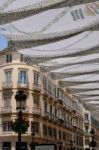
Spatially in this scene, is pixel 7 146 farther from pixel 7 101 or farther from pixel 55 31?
pixel 55 31

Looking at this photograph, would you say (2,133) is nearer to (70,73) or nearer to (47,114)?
(47,114)

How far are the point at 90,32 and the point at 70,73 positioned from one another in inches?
431

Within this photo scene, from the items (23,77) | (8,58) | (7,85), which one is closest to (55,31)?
(23,77)

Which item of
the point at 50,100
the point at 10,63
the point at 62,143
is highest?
the point at 10,63

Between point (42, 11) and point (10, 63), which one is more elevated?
point (10, 63)

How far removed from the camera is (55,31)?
21.2 m

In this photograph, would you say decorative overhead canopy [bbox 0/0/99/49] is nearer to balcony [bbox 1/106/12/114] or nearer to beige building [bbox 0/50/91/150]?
beige building [bbox 0/50/91/150]

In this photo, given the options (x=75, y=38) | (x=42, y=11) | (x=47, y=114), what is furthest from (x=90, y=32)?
(x=47, y=114)

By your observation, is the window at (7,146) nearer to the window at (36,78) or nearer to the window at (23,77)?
the window at (23,77)

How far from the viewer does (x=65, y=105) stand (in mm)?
68125

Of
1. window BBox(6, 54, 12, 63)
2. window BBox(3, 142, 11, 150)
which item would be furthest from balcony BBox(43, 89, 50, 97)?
window BBox(3, 142, 11, 150)

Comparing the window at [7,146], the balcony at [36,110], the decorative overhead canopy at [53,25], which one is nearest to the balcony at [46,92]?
the balcony at [36,110]

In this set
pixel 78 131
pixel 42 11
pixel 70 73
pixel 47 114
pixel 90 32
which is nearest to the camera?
pixel 42 11

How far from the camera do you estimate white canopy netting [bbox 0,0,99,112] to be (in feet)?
60.3
